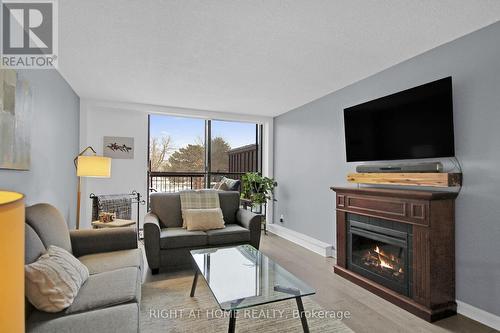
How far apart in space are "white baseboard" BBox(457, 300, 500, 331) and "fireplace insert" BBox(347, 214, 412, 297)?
398 mm

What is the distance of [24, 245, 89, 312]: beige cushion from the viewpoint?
1.38 metres

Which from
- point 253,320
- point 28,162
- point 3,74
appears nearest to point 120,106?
point 28,162

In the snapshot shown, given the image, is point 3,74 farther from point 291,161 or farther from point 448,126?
point 291,161

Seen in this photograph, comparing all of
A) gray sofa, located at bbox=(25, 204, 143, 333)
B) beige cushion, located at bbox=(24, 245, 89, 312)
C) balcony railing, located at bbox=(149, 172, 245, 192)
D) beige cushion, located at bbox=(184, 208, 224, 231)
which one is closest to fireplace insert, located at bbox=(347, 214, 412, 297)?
beige cushion, located at bbox=(184, 208, 224, 231)

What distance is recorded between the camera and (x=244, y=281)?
1.96 meters

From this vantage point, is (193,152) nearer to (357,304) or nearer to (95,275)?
(95,275)

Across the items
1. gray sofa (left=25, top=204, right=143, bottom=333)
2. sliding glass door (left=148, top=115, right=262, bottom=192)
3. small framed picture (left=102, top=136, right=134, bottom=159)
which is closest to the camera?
gray sofa (left=25, top=204, right=143, bottom=333)

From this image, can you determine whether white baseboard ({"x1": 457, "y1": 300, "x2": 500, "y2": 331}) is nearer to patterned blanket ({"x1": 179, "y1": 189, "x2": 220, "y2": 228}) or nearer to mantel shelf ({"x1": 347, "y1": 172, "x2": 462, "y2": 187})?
mantel shelf ({"x1": 347, "y1": 172, "x2": 462, "y2": 187})

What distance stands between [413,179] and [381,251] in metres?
0.84

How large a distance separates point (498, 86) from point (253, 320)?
2.69 metres

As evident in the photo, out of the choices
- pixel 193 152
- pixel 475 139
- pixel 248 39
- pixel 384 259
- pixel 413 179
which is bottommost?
pixel 384 259

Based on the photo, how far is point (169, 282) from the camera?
2.79 meters

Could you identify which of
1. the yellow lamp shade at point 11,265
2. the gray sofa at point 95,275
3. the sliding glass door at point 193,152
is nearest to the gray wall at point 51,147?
the gray sofa at point 95,275

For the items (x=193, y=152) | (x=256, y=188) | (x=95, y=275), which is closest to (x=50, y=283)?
(x=95, y=275)
